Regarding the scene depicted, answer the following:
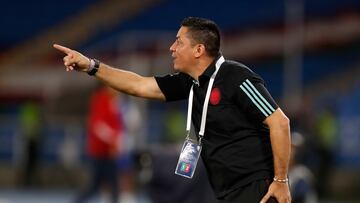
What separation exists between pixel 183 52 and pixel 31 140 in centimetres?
1319

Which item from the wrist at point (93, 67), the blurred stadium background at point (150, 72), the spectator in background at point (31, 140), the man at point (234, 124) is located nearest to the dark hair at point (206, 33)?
the man at point (234, 124)

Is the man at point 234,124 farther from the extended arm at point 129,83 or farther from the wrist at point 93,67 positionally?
the extended arm at point 129,83

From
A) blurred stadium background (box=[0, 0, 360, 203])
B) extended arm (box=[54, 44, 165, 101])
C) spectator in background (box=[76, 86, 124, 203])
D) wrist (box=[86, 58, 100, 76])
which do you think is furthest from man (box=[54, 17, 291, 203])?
blurred stadium background (box=[0, 0, 360, 203])

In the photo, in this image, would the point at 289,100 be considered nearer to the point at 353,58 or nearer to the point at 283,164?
the point at 353,58

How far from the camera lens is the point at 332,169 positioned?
17.9m

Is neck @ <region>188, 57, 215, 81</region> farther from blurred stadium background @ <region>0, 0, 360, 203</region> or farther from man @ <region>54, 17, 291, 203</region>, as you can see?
blurred stadium background @ <region>0, 0, 360, 203</region>

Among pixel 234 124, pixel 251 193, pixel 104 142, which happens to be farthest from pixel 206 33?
pixel 104 142

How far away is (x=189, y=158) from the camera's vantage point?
6117 millimetres

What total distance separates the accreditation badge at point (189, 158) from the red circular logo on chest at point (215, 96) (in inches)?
13.3

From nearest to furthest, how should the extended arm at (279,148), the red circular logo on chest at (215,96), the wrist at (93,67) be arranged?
the extended arm at (279,148)
the red circular logo on chest at (215,96)
the wrist at (93,67)

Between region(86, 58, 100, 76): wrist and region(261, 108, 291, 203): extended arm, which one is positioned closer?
region(261, 108, 291, 203): extended arm

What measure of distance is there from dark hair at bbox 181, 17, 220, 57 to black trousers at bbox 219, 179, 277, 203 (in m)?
0.84

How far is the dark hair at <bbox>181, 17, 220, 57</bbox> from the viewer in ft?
19.7

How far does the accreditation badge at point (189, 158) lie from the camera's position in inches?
240
